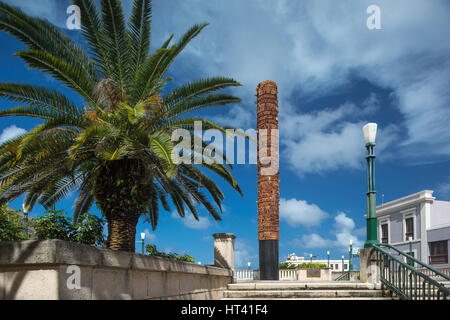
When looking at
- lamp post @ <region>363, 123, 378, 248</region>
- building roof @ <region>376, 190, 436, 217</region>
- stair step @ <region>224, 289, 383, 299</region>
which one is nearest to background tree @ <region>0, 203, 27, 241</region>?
stair step @ <region>224, 289, 383, 299</region>

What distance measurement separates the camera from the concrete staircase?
9992mm

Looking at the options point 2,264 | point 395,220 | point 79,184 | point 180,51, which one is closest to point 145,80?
point 180,51

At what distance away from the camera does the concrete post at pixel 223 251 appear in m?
11.7

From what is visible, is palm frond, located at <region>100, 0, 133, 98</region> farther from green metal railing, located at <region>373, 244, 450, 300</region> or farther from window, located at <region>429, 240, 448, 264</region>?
window, located at <region>429, 240, 448, 264</region>

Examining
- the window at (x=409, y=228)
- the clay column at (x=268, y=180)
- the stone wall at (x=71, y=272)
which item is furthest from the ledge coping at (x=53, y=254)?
the window at (x=409, y=228)

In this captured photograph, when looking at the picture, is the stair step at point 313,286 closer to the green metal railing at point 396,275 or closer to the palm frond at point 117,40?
the green metal railing at point 396,275

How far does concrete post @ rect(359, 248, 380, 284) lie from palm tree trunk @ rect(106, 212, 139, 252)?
6294mm

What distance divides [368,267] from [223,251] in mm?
4064

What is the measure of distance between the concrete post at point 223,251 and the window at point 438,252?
27371 millimetres

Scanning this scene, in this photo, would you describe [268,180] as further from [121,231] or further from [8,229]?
[8,229]

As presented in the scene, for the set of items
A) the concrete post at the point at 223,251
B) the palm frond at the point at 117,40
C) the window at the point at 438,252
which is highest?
the palm frond at the point at 117,40

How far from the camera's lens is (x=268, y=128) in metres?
15.5

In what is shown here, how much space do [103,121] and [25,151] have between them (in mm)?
1584
